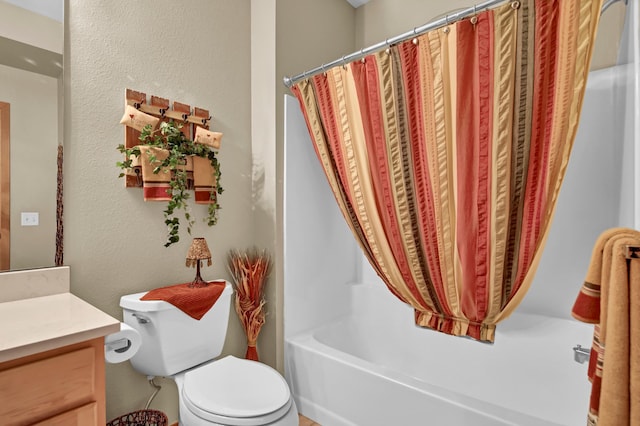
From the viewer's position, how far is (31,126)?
1.37m

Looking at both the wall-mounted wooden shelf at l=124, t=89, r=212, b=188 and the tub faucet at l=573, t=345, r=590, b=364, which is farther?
the wall-mounted wooden shelf at l=124, t=89, r=212, b=188

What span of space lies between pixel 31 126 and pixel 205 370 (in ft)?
3.93

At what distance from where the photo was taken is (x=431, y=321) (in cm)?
173

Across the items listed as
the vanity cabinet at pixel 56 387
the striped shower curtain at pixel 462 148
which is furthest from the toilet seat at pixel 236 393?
the striped shower curtain at pixel 462 148

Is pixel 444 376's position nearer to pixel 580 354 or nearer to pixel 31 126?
pixel 580 354

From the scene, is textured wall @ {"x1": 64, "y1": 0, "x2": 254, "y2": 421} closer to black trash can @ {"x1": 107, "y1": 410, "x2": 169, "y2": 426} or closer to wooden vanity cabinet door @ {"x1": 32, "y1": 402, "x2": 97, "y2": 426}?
black trash can @ {"x1": 107, "y1": 410, "x2": 169, "y2": 426}

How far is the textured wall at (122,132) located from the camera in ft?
4.87

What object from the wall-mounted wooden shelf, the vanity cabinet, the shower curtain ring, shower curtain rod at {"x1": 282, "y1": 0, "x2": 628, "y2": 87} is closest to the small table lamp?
the wall-mounted wooden shelf

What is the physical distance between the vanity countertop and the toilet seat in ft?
1.59

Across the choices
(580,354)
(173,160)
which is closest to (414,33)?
(173,160)

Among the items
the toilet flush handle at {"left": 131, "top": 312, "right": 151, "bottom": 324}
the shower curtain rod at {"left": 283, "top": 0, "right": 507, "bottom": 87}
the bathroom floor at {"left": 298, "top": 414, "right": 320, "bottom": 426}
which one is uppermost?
the shower curtain rod at {"left": 283, "top": 0, "right": 507, "bottom": 87}

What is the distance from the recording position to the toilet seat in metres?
1.22

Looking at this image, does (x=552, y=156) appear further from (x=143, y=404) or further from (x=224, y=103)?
(x=143, y=404)

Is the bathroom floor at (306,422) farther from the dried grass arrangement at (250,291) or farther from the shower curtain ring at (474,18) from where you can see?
the shower curtain ring at (474,18)
